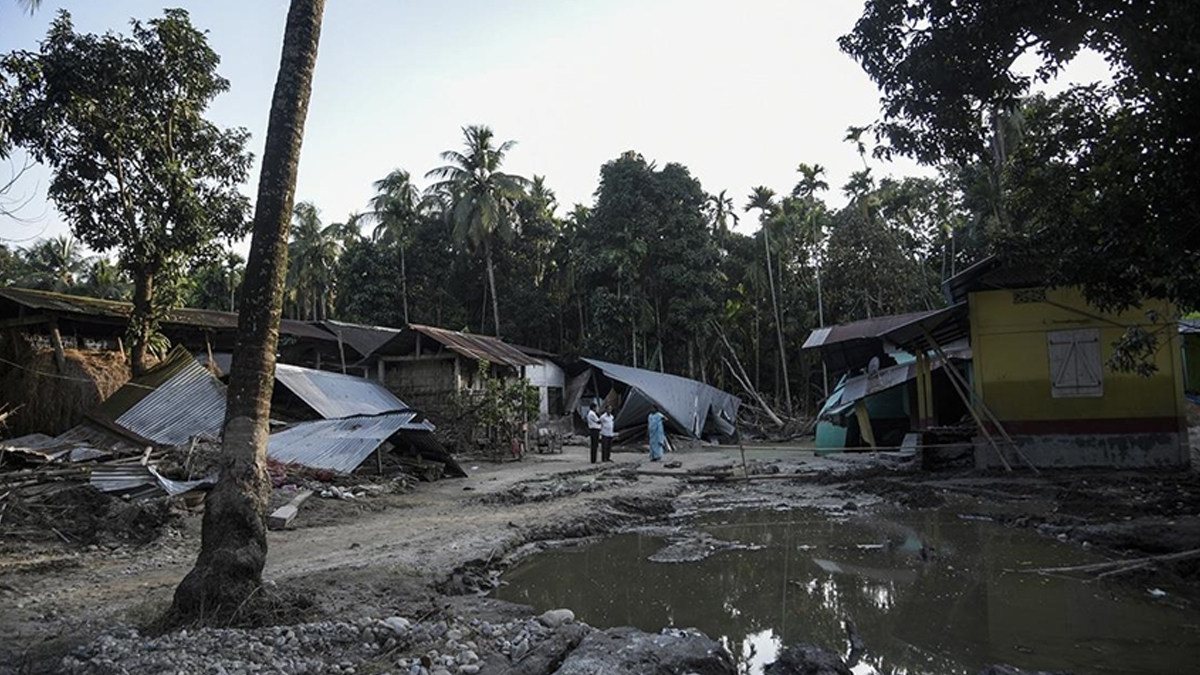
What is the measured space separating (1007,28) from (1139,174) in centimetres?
205

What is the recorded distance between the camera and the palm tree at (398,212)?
3812 cm

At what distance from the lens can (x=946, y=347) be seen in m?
18.5

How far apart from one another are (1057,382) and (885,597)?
8792 millimetres

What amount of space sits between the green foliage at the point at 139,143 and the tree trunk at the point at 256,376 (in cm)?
1118

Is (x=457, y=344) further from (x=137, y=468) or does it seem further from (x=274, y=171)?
(x=274, y=171)

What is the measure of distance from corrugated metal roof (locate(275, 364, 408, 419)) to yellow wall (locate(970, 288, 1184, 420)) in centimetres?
1258

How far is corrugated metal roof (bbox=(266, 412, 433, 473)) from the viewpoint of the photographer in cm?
1294

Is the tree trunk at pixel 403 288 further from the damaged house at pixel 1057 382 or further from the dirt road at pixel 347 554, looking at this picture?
the damaged house at pixel 1057 382

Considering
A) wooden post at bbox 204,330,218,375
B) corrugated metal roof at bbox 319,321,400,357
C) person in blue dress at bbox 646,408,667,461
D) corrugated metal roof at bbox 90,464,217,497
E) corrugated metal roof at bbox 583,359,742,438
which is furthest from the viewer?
corrugated metal roof at bbox 319,321,400,357

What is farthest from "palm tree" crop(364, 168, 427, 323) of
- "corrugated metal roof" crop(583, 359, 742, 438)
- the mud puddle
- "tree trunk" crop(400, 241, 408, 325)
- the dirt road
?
the mud puddle

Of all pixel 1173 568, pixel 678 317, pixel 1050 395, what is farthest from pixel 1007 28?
pixel 678 317

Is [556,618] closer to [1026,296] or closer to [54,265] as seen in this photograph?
[1026,296]

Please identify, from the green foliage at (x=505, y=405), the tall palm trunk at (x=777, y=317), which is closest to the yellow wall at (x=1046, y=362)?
the green foliage at (x=505, y=405)

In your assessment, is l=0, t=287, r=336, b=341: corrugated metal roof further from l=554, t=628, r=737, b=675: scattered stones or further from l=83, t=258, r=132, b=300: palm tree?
l=83, t=258, r=132, b=300: palm tree
